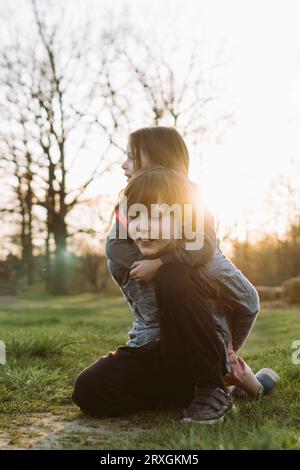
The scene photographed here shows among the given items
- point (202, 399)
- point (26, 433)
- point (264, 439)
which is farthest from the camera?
point (202, 399)

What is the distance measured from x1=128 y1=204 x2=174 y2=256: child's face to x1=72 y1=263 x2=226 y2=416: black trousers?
4.5 inches

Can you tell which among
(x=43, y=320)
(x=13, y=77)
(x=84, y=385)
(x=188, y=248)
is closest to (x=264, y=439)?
(x=188, y=248)

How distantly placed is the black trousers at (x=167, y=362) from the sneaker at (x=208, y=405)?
0.04 meters

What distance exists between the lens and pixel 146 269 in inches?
107

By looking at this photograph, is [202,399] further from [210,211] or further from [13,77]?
[13,77]

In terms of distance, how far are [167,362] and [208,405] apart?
10.6 inches

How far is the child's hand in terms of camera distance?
8.91 ft

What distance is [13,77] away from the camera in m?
19.9

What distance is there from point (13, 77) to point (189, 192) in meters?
18.4

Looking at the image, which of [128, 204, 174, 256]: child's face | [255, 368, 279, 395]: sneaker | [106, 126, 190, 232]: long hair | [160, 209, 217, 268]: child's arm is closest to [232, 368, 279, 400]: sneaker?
[255, 368, 279, 395]: sneaker
